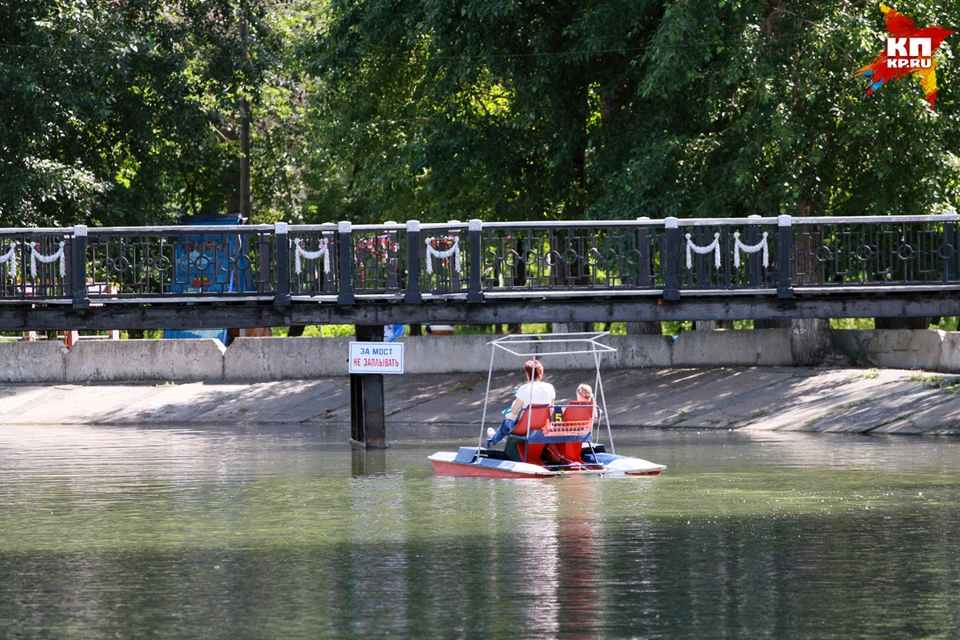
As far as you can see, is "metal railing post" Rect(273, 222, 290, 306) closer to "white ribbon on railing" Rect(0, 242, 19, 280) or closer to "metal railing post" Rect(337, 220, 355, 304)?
"metal railing post" Rect(337, 220, 355, 304)

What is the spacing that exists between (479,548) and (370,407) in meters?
11.5

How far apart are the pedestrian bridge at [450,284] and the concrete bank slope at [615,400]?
4.27 meters

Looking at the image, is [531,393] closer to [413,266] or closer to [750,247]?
[413,266]

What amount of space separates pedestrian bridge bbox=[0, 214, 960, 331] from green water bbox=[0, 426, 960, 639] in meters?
2.29

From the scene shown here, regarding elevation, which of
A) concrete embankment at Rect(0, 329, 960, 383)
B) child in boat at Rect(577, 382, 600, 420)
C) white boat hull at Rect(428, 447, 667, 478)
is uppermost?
concrete embankment at Rect(0, 329, 960, 383)

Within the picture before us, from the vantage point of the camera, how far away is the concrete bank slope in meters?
28.9

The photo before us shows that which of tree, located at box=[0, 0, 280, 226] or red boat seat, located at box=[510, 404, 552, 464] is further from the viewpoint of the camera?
tree, located at box=[0, 0, 280, 226]

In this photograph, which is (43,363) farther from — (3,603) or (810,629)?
(810,629)

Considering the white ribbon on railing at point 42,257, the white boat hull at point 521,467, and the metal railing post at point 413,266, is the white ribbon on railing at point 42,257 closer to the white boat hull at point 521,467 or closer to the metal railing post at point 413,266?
the metal railing post at point 413,266

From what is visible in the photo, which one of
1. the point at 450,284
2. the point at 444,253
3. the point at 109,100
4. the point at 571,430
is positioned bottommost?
the point at 571,430

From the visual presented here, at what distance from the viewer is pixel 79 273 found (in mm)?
A: 23875

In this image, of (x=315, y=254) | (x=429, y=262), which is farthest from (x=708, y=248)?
(x=315, y=254)

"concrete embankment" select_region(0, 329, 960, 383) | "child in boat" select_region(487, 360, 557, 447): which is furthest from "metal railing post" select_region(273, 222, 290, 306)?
"concrete embankment" select_region(0, 329, 960, 383)

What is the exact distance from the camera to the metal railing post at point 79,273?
2377 centimetres
